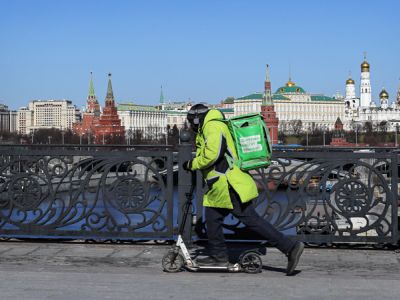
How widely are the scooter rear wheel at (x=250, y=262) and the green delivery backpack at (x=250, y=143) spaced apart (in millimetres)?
706

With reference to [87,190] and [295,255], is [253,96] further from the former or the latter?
[295,255]

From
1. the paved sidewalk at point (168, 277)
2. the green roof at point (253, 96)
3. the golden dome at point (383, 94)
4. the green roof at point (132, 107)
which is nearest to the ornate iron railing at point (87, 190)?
the paved sidewalk at point (168, 277)

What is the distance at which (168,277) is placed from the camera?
563cm

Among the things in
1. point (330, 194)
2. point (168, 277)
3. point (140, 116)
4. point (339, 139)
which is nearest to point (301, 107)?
point (140, 116)

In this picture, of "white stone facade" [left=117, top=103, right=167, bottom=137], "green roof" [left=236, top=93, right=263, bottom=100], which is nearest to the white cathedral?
"green roof" [left=236, top=93, right=263, bottom=100]

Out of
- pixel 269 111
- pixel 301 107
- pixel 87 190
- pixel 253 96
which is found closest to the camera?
pixel 87 190

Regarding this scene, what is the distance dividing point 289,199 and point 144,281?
2.05 metres

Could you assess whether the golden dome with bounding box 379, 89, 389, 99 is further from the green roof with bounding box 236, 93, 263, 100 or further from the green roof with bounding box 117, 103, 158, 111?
the green roof with bounding box 117, 103, 158, 111

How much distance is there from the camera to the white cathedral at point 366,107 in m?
168

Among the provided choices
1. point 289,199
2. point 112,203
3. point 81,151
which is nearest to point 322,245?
point 289,199

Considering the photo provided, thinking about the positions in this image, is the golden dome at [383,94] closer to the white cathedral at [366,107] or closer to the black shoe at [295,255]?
the white cathedral at [366,107]

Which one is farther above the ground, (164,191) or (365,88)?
(365,88)

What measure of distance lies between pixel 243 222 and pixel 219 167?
19.3 inches

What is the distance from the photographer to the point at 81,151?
731cm
